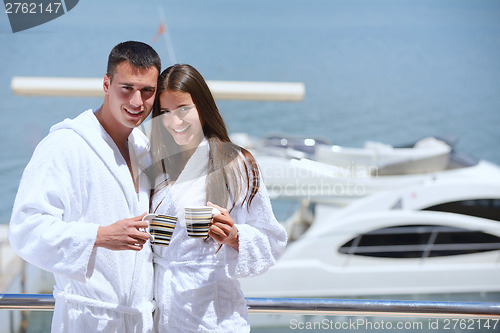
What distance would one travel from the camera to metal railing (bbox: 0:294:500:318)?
1465 mm

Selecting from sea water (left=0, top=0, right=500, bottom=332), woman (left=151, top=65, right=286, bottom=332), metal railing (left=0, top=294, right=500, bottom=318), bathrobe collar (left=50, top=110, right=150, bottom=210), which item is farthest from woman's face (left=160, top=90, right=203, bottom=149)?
sea water (left=0, top=0, right=500, bottom=332)

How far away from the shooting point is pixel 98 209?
3.99ft

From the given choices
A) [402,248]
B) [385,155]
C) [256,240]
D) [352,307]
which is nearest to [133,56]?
[256,240]

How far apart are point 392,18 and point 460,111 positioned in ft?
40.9

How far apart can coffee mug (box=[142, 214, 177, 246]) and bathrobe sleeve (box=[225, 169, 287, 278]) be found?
15 centimetres

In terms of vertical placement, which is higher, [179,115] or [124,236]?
[179,115]

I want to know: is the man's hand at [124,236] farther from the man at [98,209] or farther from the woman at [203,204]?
the woman at [203,204]

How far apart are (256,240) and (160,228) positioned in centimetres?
21

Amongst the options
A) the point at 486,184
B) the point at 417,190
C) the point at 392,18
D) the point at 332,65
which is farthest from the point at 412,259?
the point at 392,18

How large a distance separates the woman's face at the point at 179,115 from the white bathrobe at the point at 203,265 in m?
0.05

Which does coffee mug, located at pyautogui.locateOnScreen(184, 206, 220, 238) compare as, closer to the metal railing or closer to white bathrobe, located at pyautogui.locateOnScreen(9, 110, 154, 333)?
white bathrobe, located at pyautogui.locateOnScreen(9, 110, 154, 333)

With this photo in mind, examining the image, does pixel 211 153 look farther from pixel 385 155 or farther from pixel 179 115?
pixel 385 155

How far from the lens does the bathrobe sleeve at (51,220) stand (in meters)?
1.11

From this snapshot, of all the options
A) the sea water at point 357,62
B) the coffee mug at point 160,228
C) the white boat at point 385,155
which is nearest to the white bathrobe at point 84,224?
the coffee mug at point 160,228
